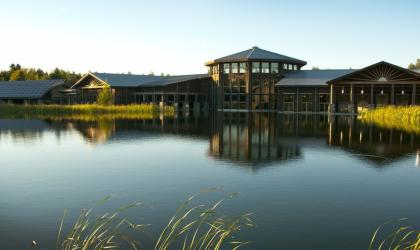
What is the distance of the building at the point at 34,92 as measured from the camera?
272 feet

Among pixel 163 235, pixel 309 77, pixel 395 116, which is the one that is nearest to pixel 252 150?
pixel 163 235

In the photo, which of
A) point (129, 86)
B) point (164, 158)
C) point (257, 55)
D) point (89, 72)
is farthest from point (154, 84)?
point (164, 158)

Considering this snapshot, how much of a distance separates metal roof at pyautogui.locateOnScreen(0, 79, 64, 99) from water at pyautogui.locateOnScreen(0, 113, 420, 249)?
214 feet

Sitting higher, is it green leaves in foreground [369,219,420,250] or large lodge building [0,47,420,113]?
large lodge building [0,47,420,113]

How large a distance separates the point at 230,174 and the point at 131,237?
6.44m

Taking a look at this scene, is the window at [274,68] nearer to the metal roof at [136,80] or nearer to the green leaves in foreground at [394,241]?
the metal roof at [136,80]

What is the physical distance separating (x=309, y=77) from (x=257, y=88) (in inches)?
318

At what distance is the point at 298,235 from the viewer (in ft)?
26.6

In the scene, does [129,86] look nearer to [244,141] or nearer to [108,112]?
[108,112]

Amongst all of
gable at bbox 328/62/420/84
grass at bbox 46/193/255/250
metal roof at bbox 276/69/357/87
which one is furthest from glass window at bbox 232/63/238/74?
grass at bbox 46/193/255/250

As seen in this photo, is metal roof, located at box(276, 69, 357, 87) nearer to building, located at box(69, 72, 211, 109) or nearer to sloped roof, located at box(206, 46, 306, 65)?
sloped roof, located at box(206, 46, 306, 65)

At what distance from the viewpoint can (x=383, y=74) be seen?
2066 inches

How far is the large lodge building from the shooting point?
177 feet

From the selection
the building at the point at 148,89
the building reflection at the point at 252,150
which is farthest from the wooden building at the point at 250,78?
the building reflection at the point at 252,150
